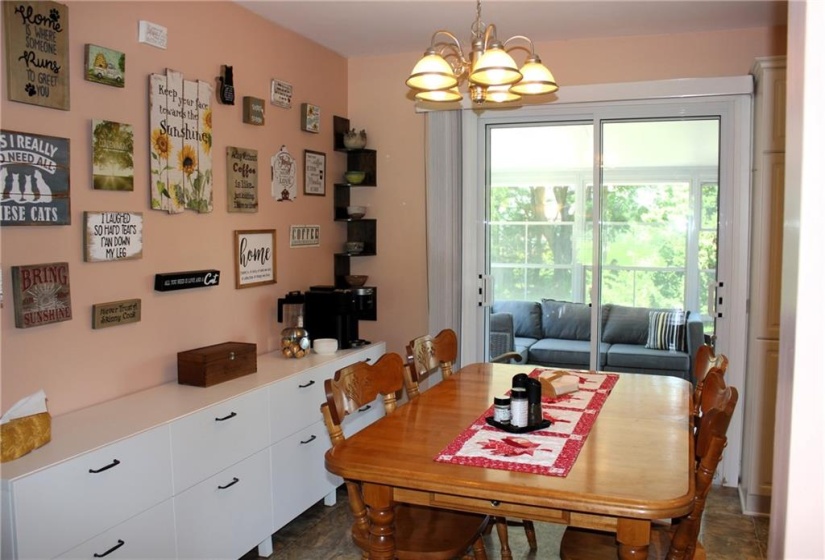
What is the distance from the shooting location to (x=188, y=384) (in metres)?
A: 3.06

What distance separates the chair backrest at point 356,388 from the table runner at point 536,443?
37cm

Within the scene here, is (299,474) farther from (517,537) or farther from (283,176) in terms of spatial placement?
(283,176)

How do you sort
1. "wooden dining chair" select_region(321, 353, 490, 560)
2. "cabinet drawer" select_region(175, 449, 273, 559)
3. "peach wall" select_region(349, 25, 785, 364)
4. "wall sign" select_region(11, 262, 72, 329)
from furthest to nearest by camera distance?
1. "peach wall" select_region(349, 25, 785, 364)
2. "cabinet drawer" select_region(175, 449, 273, 559)
3. "wall sign" select_region(11, 262, 72, 329)
4. "wooden dining chair" select_region(321, 353, 490, 560)

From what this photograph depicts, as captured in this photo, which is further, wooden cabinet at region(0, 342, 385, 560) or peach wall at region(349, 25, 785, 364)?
peach wall at region(349, 25, 785, 364)

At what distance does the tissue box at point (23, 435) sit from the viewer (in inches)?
81.9

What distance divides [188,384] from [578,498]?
1958mm

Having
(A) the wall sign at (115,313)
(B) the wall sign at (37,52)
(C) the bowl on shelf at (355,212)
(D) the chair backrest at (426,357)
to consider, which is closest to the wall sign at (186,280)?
(A) the wall sign at (115,313)

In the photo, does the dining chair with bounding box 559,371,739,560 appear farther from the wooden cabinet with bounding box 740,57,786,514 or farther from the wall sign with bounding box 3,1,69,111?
the wall sign with bounding box 3,1,69,111

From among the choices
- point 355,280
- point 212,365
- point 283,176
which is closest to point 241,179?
point 283,176

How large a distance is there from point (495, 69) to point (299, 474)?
2168 mm

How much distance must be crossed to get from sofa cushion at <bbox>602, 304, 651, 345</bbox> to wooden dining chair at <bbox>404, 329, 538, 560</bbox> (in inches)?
59.4

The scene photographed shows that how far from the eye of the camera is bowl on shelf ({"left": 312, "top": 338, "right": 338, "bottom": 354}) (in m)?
3.79

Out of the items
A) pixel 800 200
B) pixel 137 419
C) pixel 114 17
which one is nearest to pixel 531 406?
pixel 137 419

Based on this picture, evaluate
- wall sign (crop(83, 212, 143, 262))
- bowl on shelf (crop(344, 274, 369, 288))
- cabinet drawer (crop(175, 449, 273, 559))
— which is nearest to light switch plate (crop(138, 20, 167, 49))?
wall sign (crop(83, 212, 143, 262))
